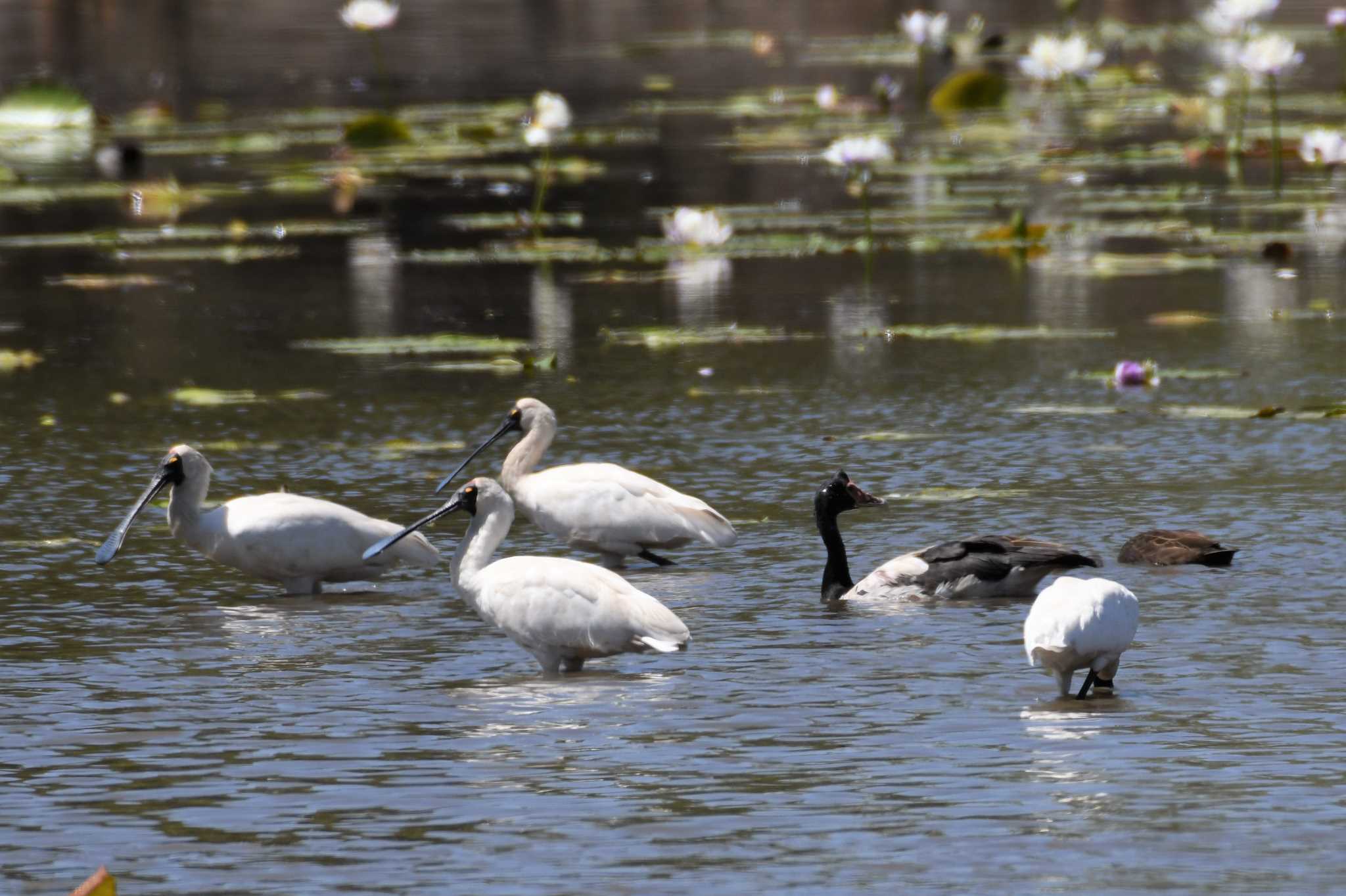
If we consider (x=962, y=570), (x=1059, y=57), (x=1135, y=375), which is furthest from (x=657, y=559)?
(x=1059, y=57)

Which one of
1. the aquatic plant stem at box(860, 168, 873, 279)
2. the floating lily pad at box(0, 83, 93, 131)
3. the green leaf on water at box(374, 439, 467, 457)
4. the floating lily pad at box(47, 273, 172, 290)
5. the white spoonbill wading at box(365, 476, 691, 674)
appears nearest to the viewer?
the white spoonbill wading at box(365, 476, 691, 674)

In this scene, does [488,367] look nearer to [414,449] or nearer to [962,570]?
[414,449]

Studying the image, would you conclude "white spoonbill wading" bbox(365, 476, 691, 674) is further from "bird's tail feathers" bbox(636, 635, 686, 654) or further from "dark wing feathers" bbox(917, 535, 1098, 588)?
"dark wing feathers" bbox(917, 535, 1098, 588)

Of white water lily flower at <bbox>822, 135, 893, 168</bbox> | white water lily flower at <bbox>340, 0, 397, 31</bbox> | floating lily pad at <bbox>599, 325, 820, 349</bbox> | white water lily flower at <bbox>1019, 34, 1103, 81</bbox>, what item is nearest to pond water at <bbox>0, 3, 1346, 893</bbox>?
floating lily pad at <bbox>599, 325, 820, 349</bbox>

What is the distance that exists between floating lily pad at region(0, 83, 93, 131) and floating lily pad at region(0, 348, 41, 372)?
9.59 m

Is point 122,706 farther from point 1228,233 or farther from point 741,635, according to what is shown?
point 1228,233

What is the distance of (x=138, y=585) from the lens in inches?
328

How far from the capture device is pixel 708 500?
9.28m

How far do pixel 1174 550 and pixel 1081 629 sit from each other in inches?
70.1

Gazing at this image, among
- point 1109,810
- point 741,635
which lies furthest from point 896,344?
point 1109,810

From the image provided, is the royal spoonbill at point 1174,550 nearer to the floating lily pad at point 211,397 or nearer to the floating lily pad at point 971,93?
the floating lily pad at point 211,397

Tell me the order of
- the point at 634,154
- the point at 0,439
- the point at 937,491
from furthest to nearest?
the point at 634,154, the point at 0,439, the point at 937,491

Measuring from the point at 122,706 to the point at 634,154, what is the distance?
14488mm

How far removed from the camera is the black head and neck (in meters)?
7.88
